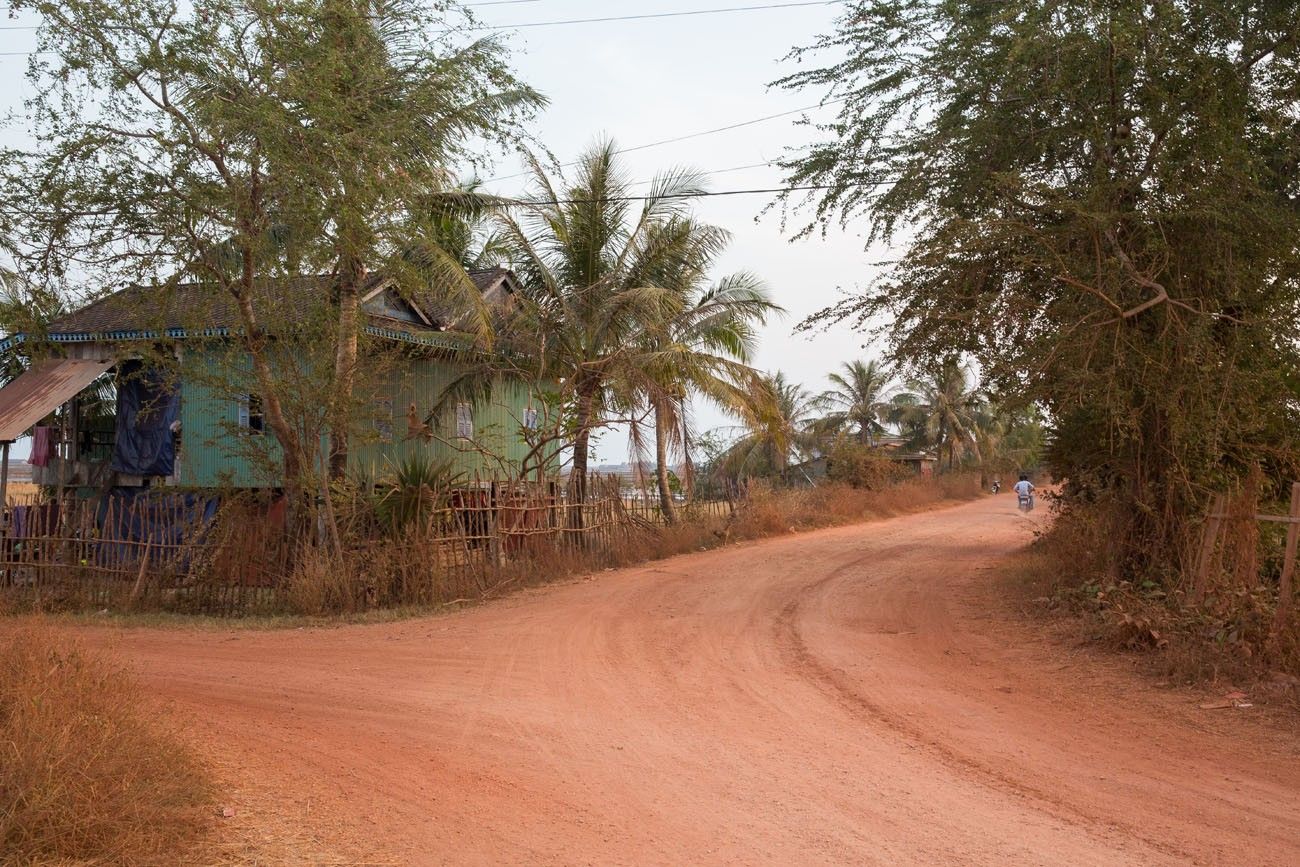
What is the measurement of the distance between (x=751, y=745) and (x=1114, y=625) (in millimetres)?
4444

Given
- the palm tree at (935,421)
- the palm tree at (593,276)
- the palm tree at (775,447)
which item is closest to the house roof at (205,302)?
the palm tree at (593,276)

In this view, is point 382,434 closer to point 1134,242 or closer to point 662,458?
point 662,458

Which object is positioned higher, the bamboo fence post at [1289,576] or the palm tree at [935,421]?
the palm tree at [935,421]

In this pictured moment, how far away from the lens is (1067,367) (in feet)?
33.2

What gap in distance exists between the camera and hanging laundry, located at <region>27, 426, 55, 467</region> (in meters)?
19.5

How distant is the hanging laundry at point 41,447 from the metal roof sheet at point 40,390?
1.59 meters

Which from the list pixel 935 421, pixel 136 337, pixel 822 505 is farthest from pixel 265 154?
pixel 935 421

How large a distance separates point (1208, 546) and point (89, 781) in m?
9.25

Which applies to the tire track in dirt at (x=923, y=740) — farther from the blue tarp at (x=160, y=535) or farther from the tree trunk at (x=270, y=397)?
the blue tarp at (x=160, y=535)

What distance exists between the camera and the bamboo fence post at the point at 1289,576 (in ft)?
27.0

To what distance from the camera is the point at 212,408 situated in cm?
1827

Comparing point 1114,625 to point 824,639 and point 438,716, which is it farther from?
point 438,716

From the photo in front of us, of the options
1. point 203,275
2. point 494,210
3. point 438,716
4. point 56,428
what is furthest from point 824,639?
point 56,428

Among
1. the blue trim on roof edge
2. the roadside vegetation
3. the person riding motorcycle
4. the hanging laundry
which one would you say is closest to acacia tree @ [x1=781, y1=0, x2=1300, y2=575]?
the roadside vegetation
